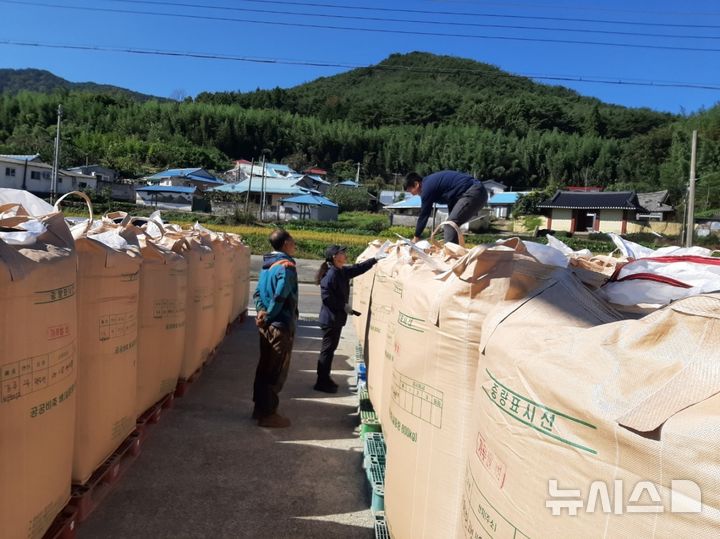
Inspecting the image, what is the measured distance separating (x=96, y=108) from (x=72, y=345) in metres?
103

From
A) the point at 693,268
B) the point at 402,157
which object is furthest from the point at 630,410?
the point at 402,157

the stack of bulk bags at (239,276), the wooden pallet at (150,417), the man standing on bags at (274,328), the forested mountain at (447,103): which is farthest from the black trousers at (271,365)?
the forested mountain at (447,103)

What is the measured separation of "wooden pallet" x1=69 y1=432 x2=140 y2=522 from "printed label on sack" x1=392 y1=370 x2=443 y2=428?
147 cm

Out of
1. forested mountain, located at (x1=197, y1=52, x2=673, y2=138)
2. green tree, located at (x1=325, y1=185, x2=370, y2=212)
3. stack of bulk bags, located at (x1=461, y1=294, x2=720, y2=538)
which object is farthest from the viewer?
forested mountain, located at (x1=197, y1=52, x2=673, y2=138)

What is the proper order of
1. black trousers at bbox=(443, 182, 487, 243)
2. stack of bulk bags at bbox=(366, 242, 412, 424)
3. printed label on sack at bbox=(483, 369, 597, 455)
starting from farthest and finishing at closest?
black trousers at bbox=(443, 182, 487, 243), stack of bulk bags at bbox=(366, 242, 412, 424), printed label on sack at bbox=(483, 369, 597, 455)

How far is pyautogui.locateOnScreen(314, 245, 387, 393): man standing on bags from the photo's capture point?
17.2 ft

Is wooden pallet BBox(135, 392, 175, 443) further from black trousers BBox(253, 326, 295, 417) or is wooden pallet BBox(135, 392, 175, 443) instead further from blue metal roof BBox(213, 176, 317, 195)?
blue metal roof BBox(213, 176, 317, 195)

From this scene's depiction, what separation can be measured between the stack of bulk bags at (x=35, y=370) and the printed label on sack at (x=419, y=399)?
52.8 inches

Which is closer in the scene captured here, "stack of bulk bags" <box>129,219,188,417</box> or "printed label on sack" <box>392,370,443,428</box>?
"printed label on sack" <box>392,370,443,428</box>

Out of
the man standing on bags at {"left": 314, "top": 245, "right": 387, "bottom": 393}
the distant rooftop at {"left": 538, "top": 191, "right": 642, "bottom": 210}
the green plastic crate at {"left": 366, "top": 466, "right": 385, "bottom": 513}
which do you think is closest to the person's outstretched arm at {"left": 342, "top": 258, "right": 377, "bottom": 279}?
the man standing on bags at {"left": 314, "top": 245, "right": 387, "bottom": 393}

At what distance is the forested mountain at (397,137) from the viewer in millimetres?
68438

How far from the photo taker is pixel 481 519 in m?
1.47

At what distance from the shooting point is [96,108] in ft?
299

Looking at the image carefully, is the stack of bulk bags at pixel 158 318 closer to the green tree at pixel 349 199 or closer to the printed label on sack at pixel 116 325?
the printed label on sack at pixel 116 325
